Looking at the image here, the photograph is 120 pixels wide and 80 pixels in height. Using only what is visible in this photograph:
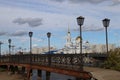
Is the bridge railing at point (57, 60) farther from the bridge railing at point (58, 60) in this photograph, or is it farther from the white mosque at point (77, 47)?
the white mosque at point (77, 47)

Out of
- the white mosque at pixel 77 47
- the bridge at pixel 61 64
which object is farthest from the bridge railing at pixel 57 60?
the white mosque at pixel 77 47

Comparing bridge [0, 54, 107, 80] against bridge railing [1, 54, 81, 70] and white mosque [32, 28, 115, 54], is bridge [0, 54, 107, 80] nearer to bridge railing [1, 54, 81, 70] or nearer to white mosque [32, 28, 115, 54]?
bridge railing [1, 54, 81, 70]

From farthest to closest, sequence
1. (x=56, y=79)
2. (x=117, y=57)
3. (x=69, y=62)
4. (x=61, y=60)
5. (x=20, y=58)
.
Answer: (x=56, y=79), (x=20, y=58), (x=61, y=60), (x=69, y=62), (x=117, y=57)

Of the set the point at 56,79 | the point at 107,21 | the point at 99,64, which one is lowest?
the point at 56,79

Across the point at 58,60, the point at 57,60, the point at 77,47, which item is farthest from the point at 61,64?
the point at 77,47

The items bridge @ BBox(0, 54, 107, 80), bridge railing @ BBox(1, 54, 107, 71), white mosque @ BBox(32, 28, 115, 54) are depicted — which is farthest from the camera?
white mosque @ BBox(32, 28, 115, 54)

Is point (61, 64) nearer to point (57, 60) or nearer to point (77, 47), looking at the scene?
point (57, 60)

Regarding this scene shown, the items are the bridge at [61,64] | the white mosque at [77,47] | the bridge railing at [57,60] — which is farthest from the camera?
the white mosque at [77,47]

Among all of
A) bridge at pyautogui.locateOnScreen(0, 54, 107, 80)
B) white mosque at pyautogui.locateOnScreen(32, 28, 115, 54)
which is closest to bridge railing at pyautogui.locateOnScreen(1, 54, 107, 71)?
bridge at pyautogui.locateOnScreen(0, 54, 107, 80)

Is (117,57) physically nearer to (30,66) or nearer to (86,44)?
(30,66)

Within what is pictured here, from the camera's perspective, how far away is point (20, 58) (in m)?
57.7

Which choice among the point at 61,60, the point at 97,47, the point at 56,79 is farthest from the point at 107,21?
the point at 97,47

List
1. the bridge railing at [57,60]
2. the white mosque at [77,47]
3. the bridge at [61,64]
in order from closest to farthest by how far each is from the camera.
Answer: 1. the bridge at [61,64]
2. the bridge railing at [57,60]
3. the white mosque at [77,47]

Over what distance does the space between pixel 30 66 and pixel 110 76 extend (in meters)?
24.3
